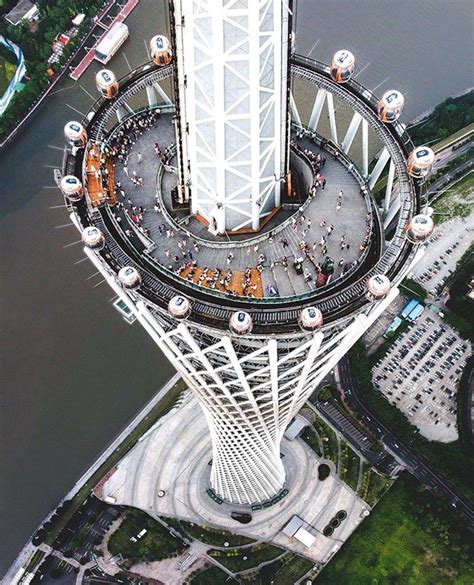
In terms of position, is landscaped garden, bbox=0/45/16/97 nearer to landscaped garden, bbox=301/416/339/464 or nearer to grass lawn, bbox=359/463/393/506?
landscaped garden, bbox=301/416/339/464

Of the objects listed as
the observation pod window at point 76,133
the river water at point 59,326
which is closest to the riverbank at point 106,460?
the river water at point 59,326

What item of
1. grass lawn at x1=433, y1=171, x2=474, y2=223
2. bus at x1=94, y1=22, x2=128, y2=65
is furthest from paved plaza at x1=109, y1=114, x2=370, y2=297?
bus at x1=94, y1=22, x2=128, y2=65

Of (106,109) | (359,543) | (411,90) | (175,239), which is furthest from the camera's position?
(411,90)

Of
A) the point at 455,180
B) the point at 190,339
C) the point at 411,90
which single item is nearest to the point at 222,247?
the point at 190,339

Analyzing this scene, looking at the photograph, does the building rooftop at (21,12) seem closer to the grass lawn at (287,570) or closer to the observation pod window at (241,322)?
the observation pod window at (241,322)

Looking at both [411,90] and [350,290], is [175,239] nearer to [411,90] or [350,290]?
[350,290]

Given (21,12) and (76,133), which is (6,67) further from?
(76,133)
